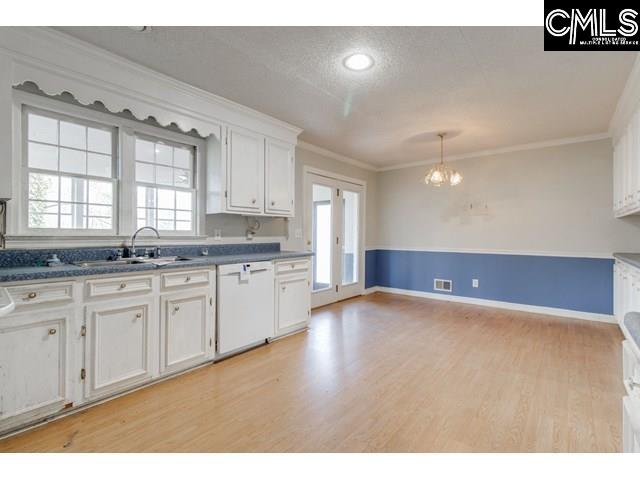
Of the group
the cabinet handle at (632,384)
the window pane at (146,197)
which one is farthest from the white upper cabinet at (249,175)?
the cabinet handle at (632,384)

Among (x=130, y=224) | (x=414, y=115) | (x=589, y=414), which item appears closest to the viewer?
(x=589, y=414)

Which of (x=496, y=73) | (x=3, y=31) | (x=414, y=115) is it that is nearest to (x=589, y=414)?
(x=496, y=73)

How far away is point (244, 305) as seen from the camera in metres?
3.10

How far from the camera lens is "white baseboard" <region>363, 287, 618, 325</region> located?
420cm

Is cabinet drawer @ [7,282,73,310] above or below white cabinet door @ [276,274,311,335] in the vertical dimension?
above

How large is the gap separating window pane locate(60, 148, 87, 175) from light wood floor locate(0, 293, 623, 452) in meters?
1.76

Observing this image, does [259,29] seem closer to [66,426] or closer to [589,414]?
[66,426]

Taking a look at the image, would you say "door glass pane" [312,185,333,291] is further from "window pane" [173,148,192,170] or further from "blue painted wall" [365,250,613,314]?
"window pane" [173,148,192,170]

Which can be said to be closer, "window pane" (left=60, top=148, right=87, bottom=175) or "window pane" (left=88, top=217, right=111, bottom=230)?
"window pane" (left=60, top=148, right=87, bottom=175)

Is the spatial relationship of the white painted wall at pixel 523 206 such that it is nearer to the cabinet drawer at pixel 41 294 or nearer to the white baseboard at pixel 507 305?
the white baseboard at pixel 507 305

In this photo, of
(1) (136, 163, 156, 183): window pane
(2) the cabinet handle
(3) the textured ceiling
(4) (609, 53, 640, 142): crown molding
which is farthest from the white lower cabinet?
(4) (609, 53, 640, 142): crown molding

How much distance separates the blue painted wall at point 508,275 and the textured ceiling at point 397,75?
5.84 ft
